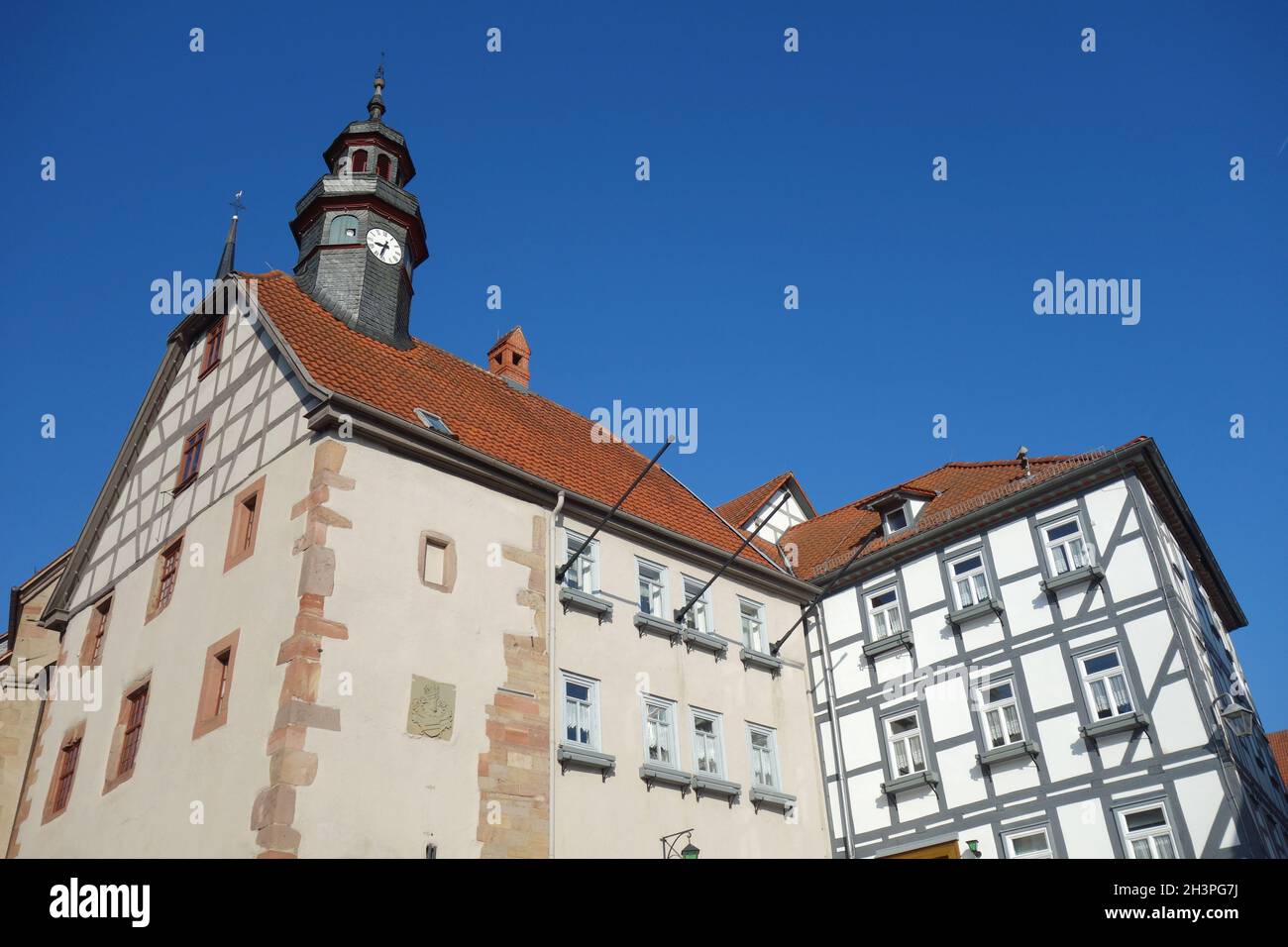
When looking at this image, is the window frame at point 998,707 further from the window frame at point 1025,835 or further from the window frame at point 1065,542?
the window frame at point 1065,542

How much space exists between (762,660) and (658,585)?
282 centimetres

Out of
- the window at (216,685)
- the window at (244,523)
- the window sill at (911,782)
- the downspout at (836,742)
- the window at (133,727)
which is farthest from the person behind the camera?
the downspout at (836,742)

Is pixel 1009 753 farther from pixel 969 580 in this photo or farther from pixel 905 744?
pixel 969 580

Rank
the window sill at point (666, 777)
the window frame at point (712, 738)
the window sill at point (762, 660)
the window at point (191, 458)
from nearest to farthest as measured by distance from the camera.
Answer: the window sill at point (666, 777) < the window frame at point (712, 738) < the window at point (191, 458) < the window sill at point (762, 660)

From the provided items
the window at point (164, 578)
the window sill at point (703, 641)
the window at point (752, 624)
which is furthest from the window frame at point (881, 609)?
the window at point (164, 578)

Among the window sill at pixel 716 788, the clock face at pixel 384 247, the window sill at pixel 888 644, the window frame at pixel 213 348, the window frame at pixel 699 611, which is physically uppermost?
the clock face at pixel 384 247

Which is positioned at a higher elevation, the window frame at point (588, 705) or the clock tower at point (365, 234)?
the clock tower at point (365, 234)

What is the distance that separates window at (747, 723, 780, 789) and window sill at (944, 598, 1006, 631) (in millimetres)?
4252

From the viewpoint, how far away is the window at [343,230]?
79.3 feet

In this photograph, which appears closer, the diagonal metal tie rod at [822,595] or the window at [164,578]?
the window at [164,578]

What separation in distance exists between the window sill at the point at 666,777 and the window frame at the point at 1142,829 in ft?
23.7

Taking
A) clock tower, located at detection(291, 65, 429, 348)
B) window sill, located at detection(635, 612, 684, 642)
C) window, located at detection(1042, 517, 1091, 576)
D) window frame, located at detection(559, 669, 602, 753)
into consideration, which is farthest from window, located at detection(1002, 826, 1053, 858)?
clock tower, located at detection(291, 65, 429, 348)

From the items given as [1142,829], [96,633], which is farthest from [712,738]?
[96,633]
